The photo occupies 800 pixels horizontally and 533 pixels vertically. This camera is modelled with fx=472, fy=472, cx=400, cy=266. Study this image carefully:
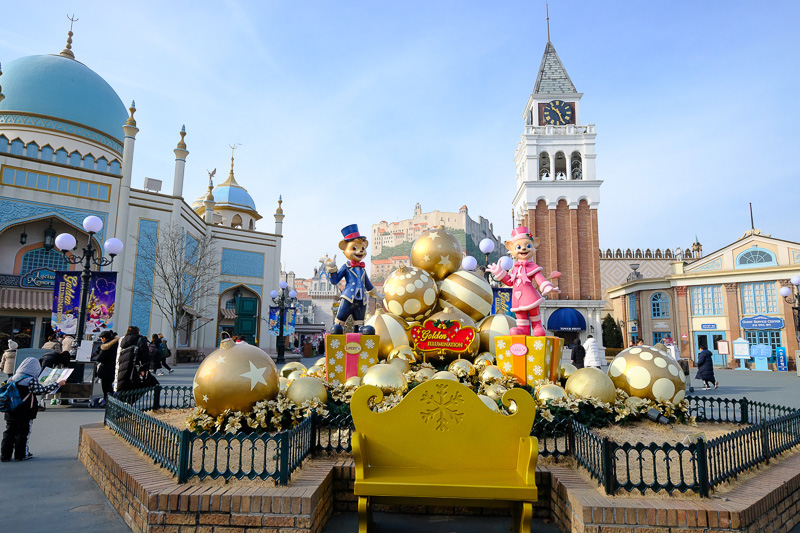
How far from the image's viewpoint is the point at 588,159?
39.6 meters

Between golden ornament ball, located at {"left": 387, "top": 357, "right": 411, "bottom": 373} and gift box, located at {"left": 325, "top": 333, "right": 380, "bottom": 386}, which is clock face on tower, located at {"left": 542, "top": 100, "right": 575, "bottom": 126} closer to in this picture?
golden ornament ball, located at {"left": 387, "top": 357, "right": 411, "bottom": 373}

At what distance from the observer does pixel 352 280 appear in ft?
24.8

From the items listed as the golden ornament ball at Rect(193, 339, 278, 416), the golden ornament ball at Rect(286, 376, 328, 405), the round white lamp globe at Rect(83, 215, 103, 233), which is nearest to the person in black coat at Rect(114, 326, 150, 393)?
the round white lamp globe at Rect(83, 215, 103, 233)

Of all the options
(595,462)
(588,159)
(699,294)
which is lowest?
(595,462)

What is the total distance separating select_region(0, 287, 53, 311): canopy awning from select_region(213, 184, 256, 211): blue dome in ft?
54.4

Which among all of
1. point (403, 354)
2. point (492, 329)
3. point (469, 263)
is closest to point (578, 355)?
point (469, 263)

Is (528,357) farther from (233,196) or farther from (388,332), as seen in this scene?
(233,196)

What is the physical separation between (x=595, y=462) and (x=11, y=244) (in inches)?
1038

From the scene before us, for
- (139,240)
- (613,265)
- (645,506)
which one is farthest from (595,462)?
(613,265)

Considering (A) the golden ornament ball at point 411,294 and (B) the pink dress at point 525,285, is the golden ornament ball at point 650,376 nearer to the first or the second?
(B) the pink dress at point 525,285

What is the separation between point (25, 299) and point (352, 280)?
69.8ft

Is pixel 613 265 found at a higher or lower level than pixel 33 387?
higher

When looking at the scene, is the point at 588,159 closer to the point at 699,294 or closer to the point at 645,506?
the point at 699,294

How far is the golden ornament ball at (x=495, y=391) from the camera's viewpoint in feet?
18.5
